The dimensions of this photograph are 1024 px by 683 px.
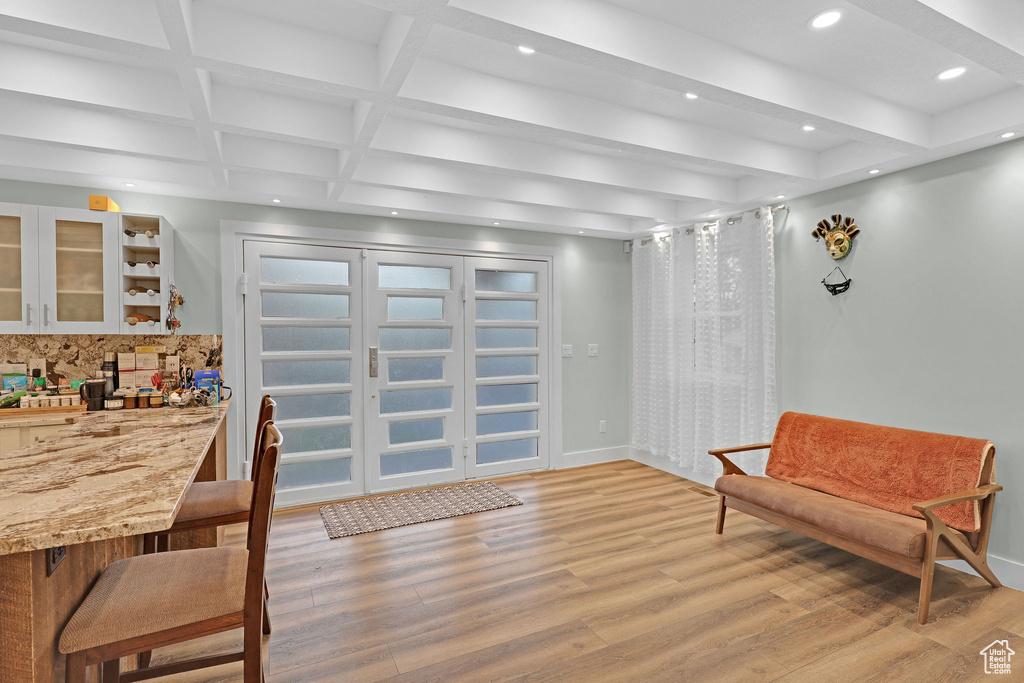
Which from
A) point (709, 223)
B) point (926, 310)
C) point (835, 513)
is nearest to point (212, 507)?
point (835, 513)

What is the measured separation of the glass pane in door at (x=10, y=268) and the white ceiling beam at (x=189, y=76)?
1306 mm

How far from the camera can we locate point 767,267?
13.6ft

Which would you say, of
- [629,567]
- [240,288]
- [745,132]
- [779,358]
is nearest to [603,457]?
[779,358]

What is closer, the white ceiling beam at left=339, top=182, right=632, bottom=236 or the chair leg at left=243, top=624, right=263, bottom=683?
the chair leg at left=243, top=624, right=263, bottom=683

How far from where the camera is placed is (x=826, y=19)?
6.68 feet

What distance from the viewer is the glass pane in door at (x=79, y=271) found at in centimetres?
332

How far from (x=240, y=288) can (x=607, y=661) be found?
3.65 m

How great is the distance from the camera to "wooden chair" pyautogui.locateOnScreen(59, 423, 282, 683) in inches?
52.7

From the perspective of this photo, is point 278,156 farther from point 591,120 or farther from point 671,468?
point 671,468

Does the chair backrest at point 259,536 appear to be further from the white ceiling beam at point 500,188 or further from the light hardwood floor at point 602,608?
the white ceiling beam at point 500,188

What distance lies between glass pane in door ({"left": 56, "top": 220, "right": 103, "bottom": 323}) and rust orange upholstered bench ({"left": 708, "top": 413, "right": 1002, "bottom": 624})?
4454mm

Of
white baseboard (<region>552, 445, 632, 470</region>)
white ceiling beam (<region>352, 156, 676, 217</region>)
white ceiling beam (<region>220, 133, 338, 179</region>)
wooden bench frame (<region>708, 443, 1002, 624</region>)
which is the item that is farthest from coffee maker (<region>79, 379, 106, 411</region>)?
wooden bench frame (<region>708, 443, 1002, 624</region>)

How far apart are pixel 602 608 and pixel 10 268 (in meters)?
4.10

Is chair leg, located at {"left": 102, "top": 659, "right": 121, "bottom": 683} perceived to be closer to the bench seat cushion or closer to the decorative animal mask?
the bench seat cushion
